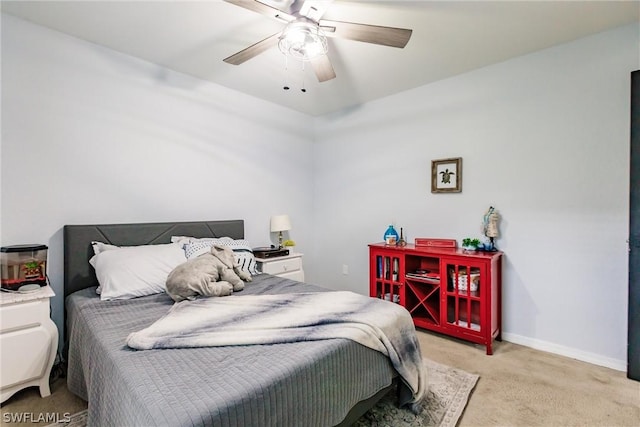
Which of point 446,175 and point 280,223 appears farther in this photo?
point 280,223

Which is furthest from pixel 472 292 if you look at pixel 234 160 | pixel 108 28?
pixel 108 28

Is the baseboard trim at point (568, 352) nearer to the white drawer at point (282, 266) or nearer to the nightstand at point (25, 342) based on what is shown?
the white drawer at point (282, 266)

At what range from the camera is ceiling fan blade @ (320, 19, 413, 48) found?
177cm

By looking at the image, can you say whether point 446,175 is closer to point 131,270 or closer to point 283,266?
point 283,266

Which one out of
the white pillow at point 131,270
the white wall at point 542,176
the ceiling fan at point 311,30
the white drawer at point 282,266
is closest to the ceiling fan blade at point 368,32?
the ceiling fan at point 311,30

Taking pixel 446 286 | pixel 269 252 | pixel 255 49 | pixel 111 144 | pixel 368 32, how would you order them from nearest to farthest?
pixel 368 32, pixel 255 49, pixel 111 144, pixel 446 286, pixel 269 252

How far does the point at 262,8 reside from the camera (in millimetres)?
1689

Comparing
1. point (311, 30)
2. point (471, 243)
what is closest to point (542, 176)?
point (471, 243)

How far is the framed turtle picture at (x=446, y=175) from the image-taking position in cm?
314

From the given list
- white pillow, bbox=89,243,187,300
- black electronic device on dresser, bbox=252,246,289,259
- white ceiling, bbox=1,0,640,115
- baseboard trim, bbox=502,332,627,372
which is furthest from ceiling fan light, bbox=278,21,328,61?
baseboard trim, bbox=502,332,627,372

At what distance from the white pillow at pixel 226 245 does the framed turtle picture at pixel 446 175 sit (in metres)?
2.09

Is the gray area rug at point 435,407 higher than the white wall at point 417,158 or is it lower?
lower

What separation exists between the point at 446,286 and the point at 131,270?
8.68ft

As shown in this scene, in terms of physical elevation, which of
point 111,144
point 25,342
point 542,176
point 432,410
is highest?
point 111,144
